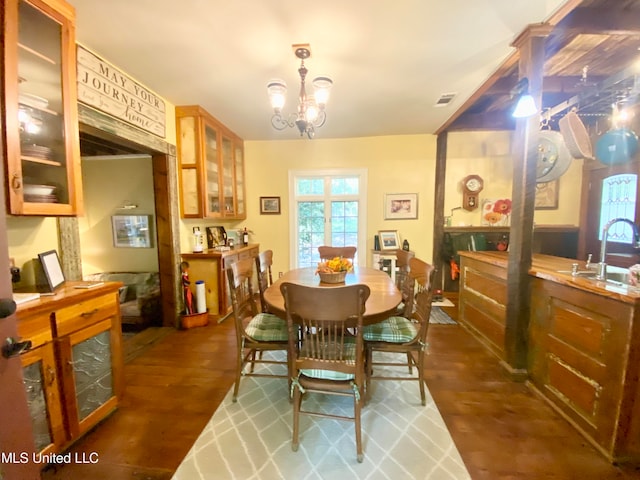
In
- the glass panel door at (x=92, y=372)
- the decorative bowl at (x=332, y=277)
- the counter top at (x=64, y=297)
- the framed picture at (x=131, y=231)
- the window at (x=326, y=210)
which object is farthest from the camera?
the window at (x=326, y=210)

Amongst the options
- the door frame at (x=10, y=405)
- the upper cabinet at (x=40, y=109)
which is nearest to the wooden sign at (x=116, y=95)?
the upper cabinet at (x=40, y=109)

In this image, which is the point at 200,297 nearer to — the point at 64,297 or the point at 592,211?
the point at 64,297

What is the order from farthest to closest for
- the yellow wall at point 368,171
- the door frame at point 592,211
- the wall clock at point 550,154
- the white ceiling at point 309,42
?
1. the yellow wall at point 368,171
2. the door frame at point 592,211
3. the wall clock at point 550,154
4. the white ceiling at point 309,42

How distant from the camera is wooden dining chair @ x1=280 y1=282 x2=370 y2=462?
54.5 inches

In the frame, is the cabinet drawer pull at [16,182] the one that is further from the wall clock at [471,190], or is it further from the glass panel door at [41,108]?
the wall clock at [471,190]

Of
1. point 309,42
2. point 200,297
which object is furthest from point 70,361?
point 309,42

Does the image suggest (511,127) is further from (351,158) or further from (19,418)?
(19,418)

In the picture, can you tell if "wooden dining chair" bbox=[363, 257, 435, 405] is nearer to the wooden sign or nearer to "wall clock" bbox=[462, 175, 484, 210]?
the wooden sign

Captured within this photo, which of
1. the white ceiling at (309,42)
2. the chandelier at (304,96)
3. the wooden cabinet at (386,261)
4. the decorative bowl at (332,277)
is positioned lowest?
the wooden cabinet at (386,261)

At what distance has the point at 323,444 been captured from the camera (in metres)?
1.58

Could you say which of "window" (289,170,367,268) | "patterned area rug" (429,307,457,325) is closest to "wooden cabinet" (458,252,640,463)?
"patterned area rug" (429,307,457,325)

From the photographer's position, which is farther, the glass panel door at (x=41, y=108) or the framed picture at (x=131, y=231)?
the framed picture at (x=131, y=231)

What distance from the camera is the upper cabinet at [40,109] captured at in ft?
4.31

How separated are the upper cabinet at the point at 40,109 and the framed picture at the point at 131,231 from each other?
240 cm
